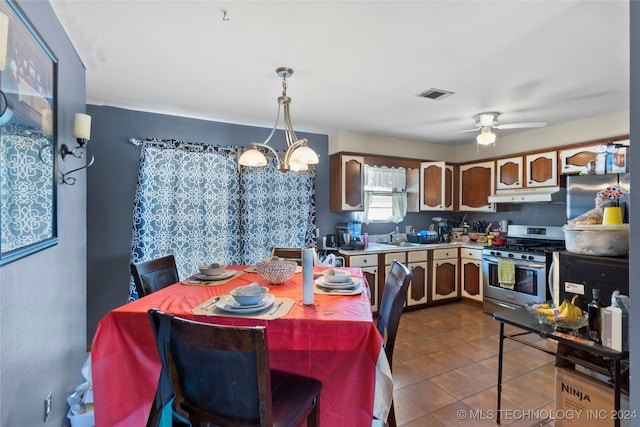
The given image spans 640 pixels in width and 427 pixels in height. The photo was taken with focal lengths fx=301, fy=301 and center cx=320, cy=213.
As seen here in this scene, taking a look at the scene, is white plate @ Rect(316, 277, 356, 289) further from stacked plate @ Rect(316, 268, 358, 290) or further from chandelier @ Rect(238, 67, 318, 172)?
chandelier @ Rect(238, 67, 318, 172)

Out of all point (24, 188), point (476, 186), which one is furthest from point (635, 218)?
point (476, 186)

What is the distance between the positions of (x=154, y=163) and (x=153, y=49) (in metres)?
1.37

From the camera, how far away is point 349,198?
3.90m

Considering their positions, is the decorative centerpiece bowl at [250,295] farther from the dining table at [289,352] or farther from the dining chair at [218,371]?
the dining chair at [218,371]

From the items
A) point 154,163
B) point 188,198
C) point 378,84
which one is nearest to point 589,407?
point 378,84

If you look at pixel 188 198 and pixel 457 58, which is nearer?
pixel 457 58

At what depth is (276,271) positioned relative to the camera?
1.96 m

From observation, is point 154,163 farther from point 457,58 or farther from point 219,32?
point 457,58

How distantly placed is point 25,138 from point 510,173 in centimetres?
462

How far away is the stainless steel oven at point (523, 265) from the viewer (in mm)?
3354

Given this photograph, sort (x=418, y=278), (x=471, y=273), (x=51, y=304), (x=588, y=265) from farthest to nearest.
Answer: (x=471, y=273), (x=418, y=278), (x=588, y=265), (x=51, y=304)

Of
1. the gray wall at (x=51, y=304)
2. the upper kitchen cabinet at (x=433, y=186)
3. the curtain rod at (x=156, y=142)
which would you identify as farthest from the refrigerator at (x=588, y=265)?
the curtain rod at (x=156, y=142)

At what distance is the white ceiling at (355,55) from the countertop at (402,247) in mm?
1615

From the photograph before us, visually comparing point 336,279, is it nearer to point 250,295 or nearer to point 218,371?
point 250,295
